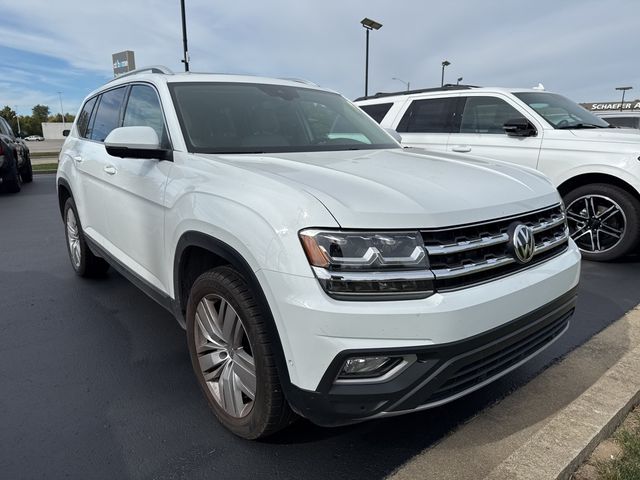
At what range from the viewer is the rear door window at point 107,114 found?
3.74 m

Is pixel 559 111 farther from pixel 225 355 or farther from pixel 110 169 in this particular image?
pixel 225 355

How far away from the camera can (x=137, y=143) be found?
2582 millimetres

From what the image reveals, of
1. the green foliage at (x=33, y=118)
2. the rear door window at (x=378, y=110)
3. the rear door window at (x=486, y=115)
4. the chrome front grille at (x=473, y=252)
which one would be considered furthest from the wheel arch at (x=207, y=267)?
the green foliage at (x=33, y=118)

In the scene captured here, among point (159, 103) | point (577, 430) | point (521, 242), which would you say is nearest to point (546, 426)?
point (577, 430)

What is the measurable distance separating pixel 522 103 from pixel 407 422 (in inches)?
187

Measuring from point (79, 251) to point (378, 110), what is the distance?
4574mm

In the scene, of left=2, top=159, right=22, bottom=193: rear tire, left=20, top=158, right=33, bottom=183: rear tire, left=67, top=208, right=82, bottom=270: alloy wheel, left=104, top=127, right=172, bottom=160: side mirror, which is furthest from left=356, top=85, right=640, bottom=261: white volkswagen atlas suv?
left=20, top=158, right=33, bottom=183: rear tire

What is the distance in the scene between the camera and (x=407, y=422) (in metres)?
2.40

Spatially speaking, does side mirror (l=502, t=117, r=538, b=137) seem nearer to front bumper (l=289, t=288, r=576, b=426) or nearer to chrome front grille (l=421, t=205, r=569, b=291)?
chrome front grille (l=421, t=205, r=569, b=291)

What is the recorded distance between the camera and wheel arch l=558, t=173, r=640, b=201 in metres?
5.02

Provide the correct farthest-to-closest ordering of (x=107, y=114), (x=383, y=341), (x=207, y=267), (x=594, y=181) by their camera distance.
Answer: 1. (x=594, y=181)
2. (x=107, y=114)
3. (x=207, y=267)
4. (x=383, y=341)

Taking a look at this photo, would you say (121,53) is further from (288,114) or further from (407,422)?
(407,422)

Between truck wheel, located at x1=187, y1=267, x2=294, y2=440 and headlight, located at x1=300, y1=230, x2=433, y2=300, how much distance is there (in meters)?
0.37

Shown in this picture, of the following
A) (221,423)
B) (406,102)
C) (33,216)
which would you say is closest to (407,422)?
(221,423)
